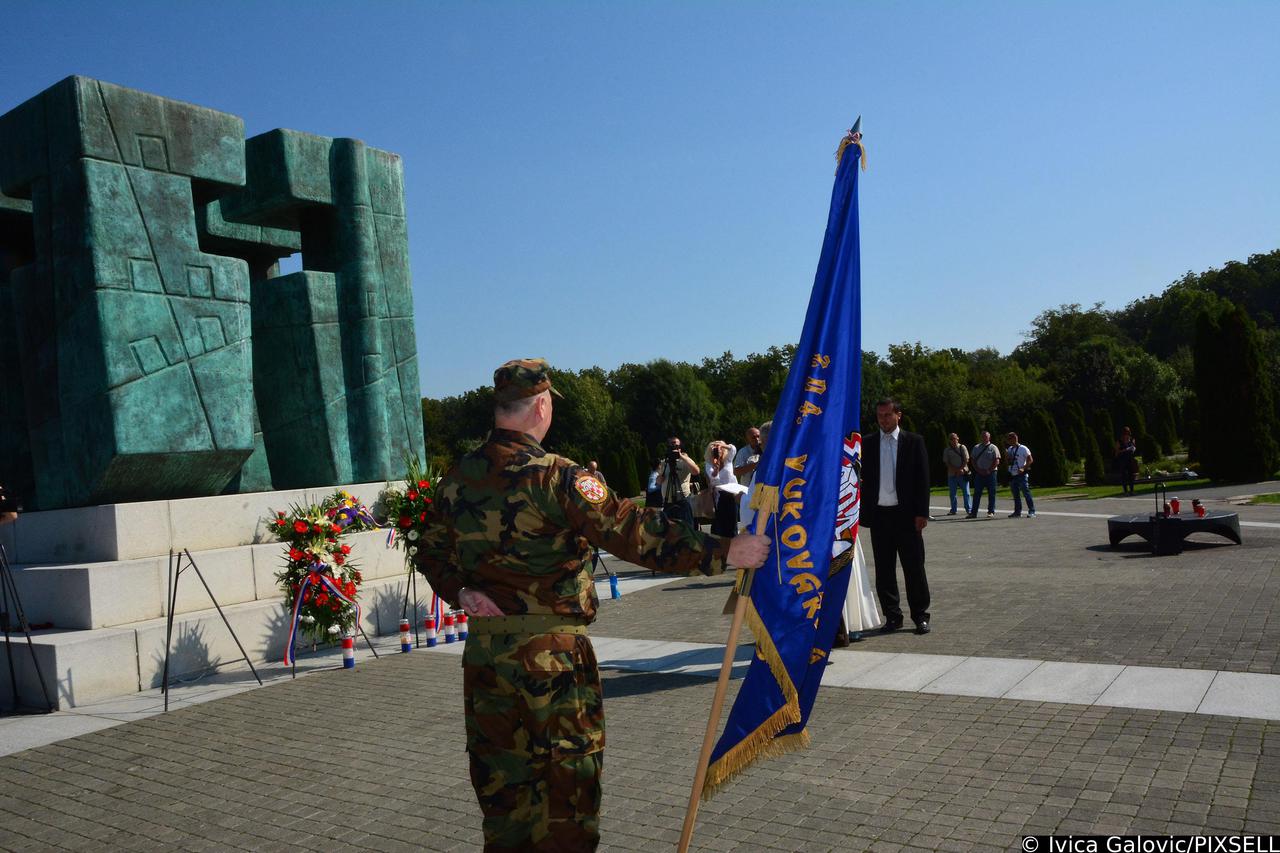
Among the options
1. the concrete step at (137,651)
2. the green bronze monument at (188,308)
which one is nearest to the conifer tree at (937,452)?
the green bronze monument at (188,308)

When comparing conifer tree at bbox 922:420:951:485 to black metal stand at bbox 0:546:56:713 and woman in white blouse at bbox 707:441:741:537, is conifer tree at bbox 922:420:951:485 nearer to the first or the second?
woman in white blouse at bbox 707:441:741:537

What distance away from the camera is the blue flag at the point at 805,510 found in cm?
381

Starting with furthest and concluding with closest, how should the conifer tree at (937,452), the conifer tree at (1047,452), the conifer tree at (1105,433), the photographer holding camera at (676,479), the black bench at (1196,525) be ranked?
the conifer tree at (937,452)
the conifer tree at (1105,433)
the conifer tree at (1047,452)
the photographer holding camera at (676,479)
the black bench at (1196,525)

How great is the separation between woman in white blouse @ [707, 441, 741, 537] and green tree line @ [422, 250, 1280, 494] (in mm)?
5492

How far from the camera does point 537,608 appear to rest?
3.40m

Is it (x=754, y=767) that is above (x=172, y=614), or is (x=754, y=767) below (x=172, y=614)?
below

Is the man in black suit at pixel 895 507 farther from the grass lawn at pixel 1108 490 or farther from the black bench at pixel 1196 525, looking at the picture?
the grass lawn at pixel 1108 490

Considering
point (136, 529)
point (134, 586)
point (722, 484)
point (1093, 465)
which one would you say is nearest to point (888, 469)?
point (722, 484)

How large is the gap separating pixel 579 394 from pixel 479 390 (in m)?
15.2

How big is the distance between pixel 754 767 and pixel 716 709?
2.21m

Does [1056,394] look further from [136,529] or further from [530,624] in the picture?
[530,624]

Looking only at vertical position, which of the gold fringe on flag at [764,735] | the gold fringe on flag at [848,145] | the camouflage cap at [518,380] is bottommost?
the gold fringe on flag at [764,735]

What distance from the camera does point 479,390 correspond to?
9562 centimetres

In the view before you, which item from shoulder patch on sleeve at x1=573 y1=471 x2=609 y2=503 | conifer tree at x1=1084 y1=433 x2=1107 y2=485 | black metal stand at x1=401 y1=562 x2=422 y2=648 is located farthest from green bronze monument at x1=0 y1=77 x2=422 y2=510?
conifer tree at x1=1084 y1=433 x2=1107 y2=485
